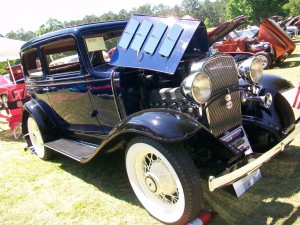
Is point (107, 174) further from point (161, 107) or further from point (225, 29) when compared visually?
point (225, 29)

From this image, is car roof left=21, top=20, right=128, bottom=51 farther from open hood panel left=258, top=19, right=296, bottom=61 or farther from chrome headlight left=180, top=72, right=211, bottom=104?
open hood panel left=258, top=19, right=296, bottom=61

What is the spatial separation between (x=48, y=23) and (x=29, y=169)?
176 feet

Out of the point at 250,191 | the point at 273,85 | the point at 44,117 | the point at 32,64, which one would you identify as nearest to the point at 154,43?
the point at 273,85

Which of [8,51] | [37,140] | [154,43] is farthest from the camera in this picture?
A: [8,51]

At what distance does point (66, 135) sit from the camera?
13.4 feet

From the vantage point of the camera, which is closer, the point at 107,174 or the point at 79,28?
the point at 79,28

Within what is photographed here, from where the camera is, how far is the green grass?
8.16ft

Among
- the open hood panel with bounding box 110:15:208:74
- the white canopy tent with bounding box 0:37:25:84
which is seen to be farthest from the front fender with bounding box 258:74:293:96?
the white canopy tent with bounding box 0:37:25:84

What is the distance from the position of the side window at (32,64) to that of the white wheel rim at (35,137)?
655 millimetres

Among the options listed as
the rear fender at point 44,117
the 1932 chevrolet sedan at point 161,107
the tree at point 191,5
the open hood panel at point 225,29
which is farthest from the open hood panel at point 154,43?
the tree at point 191,5

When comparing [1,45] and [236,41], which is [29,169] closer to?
[1,45]

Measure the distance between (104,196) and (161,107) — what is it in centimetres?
108

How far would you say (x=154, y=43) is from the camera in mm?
2756

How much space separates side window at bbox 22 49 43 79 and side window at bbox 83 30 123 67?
1.06 metres
